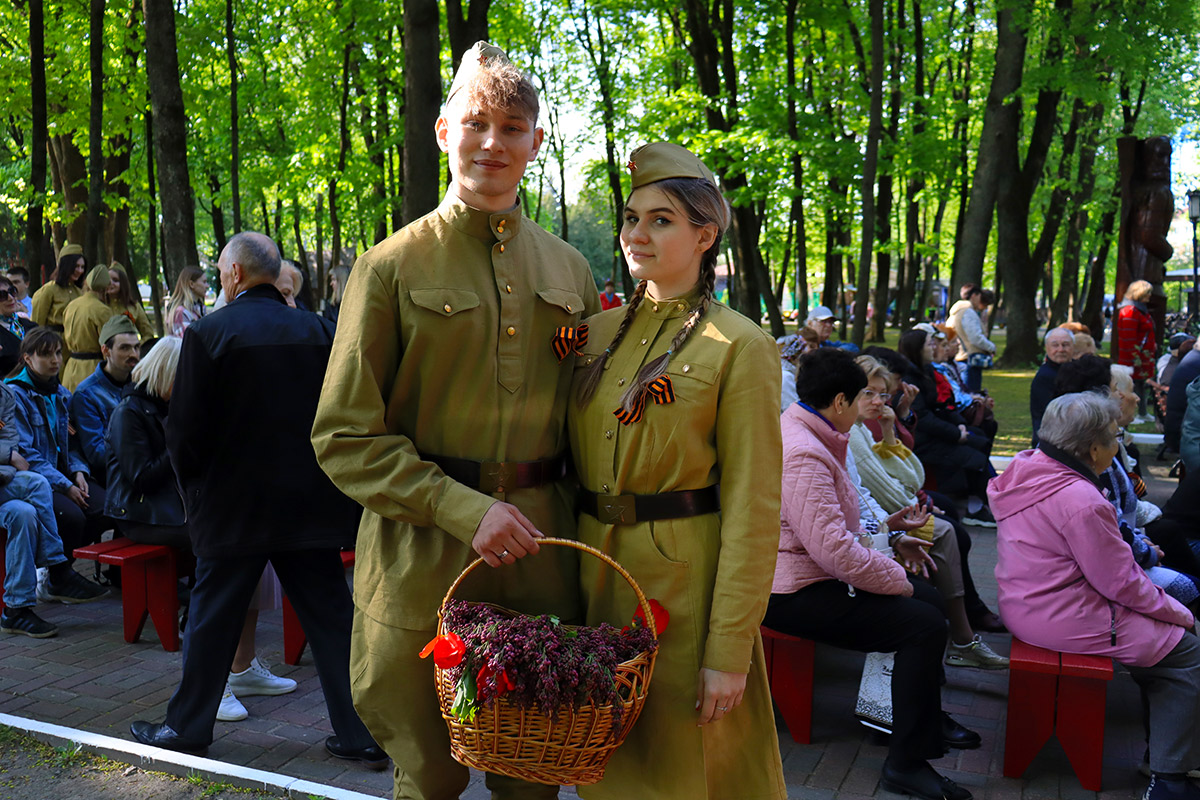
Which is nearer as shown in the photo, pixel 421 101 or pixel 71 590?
pixel 71 590

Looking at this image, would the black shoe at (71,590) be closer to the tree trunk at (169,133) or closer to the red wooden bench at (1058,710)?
the tree trunk at (169,133)

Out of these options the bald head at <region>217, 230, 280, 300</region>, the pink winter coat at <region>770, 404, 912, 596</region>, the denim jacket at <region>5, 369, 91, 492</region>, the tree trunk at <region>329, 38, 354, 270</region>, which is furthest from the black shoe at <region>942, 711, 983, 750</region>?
the tree trunk at <region>329, 38, 354, 270</region>

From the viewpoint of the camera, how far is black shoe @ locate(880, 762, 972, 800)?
12.9ft

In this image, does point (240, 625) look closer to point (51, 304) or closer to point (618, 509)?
point (618, 509)

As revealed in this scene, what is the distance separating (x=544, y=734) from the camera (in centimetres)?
216

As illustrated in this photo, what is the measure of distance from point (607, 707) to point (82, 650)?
4583 millimetres

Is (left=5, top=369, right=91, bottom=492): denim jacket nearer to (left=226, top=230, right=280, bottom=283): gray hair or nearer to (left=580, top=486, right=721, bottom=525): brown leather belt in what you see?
(left=226, top=230, right=280, bottom=283): gray hair

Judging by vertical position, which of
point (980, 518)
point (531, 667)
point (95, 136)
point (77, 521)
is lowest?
point (980, 518)

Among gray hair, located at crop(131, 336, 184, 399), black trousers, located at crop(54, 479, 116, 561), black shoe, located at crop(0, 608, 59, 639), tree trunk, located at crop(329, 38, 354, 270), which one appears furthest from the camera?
tree trunk, located at crop(329, 38, 354, 270)

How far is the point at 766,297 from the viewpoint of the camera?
61.5 feet

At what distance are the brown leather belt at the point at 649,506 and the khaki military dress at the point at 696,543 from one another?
0.02 m

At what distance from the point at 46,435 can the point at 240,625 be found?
10.6 feet

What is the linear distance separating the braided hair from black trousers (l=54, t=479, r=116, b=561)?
4939mm

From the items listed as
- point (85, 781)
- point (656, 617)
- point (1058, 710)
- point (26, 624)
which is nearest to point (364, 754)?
point (85, 781)
